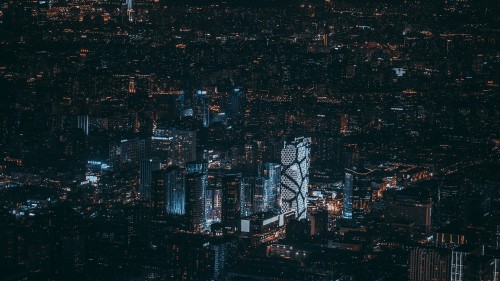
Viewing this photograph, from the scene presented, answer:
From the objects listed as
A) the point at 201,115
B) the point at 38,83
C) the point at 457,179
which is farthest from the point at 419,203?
the point at 38,83

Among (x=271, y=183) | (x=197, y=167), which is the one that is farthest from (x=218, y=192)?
(x=197, y=167)

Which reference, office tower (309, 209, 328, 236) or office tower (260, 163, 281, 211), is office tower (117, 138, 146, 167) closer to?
office tower (260, 163, 281, 211)

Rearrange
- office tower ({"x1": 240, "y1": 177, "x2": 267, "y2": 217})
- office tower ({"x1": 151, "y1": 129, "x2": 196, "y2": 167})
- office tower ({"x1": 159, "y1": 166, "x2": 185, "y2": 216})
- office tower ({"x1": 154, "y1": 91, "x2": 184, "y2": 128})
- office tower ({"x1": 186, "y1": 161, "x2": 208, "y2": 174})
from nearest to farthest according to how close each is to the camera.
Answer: office tower ({"x1": 159, "y1": 166, "x2": 185, "y2": 216}) → office tower ({"x1": 240, "y1": 177, "x2": 267, "y2": 217}) → office tower ({"x1": 186, "y1": 161, "x2": 208, "y2": 174}) → office tower ({"x1": 151, "y1": 129, "x2": 196, "y2": 167}) → office tower ({"x1": 154, "y1": 91, "x2": 184, "y2": 128})

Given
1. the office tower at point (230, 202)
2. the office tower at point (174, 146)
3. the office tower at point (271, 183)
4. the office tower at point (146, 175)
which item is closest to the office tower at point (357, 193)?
the office tower at point (271, 183)

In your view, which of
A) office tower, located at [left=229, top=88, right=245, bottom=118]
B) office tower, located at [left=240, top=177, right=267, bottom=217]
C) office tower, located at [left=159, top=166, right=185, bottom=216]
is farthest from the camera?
office tower, located at [left=229, top=88, right=245, bottom=118]

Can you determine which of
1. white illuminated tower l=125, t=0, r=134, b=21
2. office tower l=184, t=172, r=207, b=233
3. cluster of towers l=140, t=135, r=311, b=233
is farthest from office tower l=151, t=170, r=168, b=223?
white illuminated tower l=125, t=0, r=134, b=21

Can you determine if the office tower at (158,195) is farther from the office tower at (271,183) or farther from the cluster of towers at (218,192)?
the office tower at (271,183)
